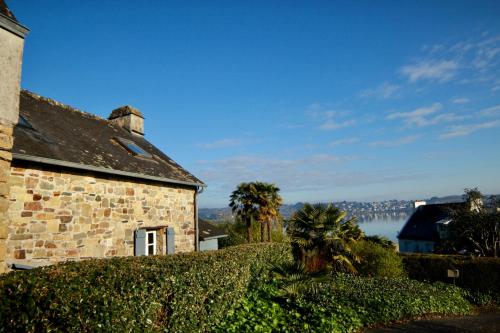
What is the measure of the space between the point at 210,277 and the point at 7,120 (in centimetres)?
432

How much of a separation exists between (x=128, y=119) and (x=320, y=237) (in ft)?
36.4

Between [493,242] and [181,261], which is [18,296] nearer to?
[181,261]

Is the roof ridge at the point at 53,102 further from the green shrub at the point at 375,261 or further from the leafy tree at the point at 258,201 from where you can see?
the green shrub at the point at 375,261

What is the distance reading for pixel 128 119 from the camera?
15758mm

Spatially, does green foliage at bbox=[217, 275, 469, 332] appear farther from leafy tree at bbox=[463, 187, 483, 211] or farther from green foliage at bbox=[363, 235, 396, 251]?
leafy tree at bbox=[463, 187, 483, 211]

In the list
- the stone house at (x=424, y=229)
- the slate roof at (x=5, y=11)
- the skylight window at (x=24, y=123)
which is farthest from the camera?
the stone house at (x=424, y=229)

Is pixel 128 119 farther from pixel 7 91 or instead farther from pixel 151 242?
pixel 7 91

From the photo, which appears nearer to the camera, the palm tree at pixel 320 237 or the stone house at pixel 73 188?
the stone house at pixel 73 188

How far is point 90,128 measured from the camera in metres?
12.5

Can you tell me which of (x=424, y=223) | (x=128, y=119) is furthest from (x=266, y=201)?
(x=424, y=223)

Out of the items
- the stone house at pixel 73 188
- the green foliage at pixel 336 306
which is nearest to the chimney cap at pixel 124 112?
the stone house at pixel 73 188

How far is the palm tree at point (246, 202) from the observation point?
69.9 ft

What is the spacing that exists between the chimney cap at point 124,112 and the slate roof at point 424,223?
31.1 m

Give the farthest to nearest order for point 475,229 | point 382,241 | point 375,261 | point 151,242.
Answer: point 475,229
point 382,241
point 375,261
point 151,242
